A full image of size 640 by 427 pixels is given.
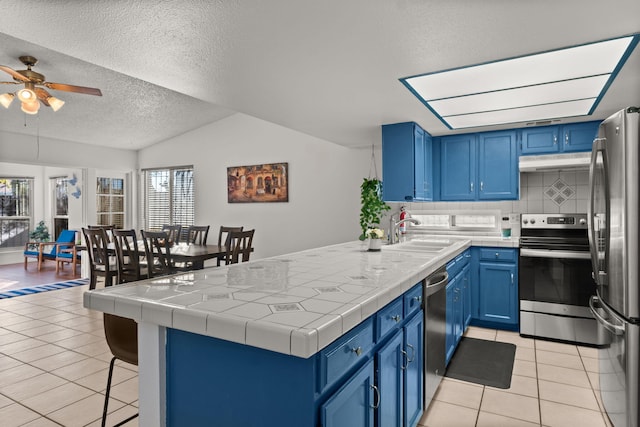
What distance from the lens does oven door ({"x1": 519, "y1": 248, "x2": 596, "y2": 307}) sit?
351 cm

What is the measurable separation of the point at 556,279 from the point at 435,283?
6.34 ft

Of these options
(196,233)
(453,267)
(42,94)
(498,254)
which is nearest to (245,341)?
(453,267)

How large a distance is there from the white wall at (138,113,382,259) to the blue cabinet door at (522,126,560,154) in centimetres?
182

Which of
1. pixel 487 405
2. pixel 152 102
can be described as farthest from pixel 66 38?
pixel 152 102

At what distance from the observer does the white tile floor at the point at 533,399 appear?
2.31 m

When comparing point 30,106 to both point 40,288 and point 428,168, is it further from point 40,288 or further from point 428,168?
point 428,168

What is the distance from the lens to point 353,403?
136cm

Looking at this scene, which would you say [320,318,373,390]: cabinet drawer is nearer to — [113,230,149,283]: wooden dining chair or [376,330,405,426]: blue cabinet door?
[376,330,405,426]: blue cabinet door

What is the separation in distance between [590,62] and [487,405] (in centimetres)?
227

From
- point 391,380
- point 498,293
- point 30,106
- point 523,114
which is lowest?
point 498,293

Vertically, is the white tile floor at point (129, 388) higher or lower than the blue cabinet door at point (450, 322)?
lower

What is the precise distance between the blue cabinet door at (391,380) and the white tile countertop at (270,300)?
22 cm

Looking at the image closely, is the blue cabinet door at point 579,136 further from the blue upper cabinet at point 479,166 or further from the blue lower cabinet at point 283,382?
the blue lower cabinet at point 283,382

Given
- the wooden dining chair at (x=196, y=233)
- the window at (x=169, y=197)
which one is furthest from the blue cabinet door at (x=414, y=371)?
→ the window at (x=169, y=197)
